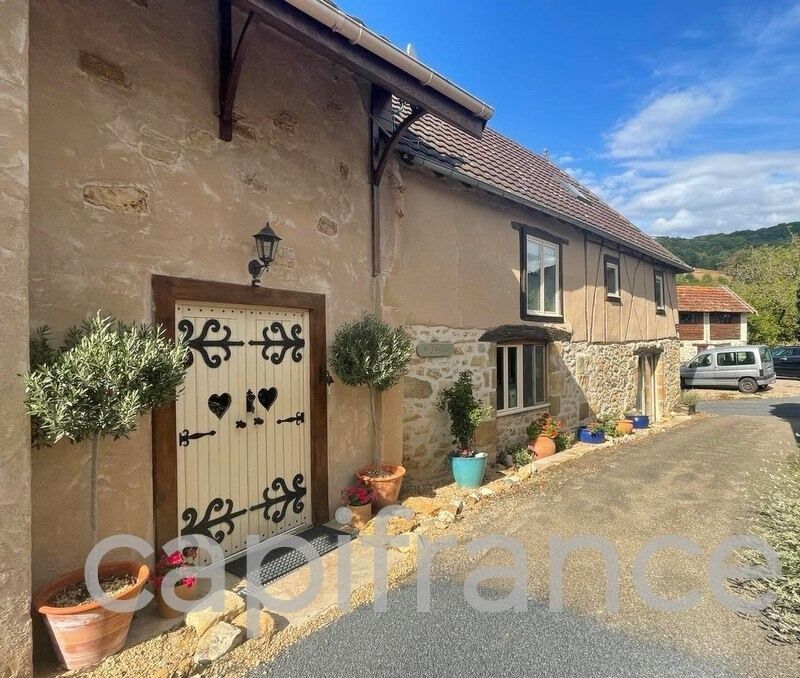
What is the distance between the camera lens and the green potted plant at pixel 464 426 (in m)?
6.20

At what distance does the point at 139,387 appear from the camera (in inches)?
112

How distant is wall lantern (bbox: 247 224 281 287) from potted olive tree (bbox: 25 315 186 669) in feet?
4.70

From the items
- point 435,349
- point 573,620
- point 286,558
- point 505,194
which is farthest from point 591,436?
point 286,558

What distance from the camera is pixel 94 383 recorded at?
2684mm

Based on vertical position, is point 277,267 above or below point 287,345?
above

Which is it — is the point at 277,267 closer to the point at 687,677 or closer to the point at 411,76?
the point at 411,76

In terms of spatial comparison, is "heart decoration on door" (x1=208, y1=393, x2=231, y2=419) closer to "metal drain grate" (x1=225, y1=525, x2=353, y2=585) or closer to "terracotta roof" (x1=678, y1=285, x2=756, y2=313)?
"metal drain grate" (x1=225, y1=525, x2=353, y2=585)

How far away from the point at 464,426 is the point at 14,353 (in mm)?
5033

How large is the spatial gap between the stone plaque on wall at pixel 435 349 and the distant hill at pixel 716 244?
62788 millimetres

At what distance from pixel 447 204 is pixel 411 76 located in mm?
2404

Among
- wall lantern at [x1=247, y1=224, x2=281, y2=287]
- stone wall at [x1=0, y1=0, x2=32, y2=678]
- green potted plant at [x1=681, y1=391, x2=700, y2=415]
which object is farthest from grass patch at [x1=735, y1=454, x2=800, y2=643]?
green potted plant at [x1=681, y1=391, x2=700, y2=415]

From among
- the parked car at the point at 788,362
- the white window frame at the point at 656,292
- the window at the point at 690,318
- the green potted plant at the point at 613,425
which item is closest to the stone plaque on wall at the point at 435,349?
the green potted plant at the point at 613,425

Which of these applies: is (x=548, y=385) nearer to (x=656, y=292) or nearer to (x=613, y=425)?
A: (x=613, y=425)

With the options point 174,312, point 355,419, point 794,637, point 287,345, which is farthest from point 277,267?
point 794,637
